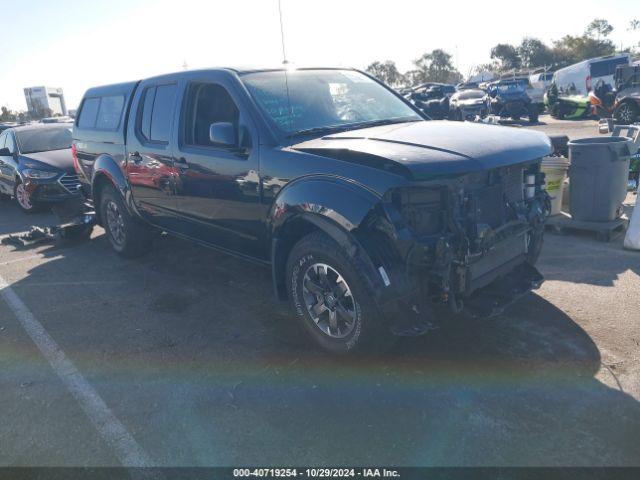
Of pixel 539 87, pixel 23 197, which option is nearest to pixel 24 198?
pixel 23 197

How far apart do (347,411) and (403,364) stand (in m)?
0.64

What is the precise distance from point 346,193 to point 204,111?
6.56 feet

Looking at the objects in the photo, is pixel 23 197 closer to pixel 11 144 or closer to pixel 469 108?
pixel 11 144

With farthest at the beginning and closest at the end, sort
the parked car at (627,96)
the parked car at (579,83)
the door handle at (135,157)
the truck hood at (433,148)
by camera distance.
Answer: the parked car at (579,83), the parked car at (627,96), the door handle at (135,157), the truck hood at (433,148)

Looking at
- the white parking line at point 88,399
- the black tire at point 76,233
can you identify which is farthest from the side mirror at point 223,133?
the black tire at point 76,233

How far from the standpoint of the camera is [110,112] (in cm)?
612

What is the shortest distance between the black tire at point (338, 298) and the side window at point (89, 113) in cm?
412

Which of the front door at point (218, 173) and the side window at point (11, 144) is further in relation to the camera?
the side window at point (11, 144)

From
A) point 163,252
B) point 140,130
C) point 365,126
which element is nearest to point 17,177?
point 163,252

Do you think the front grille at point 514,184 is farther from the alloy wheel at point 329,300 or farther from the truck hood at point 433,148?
the alloy wheel at point 329,300

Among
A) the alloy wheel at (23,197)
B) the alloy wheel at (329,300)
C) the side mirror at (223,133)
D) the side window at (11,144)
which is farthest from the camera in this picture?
the side window at (11,144)

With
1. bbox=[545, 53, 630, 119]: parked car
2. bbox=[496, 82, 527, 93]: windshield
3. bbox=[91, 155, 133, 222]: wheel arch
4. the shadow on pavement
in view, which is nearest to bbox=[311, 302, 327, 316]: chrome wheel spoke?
the shadow on pavement

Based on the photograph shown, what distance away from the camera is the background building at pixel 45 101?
6109 cm

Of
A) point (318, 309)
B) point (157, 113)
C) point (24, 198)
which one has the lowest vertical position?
point (24, 198)
